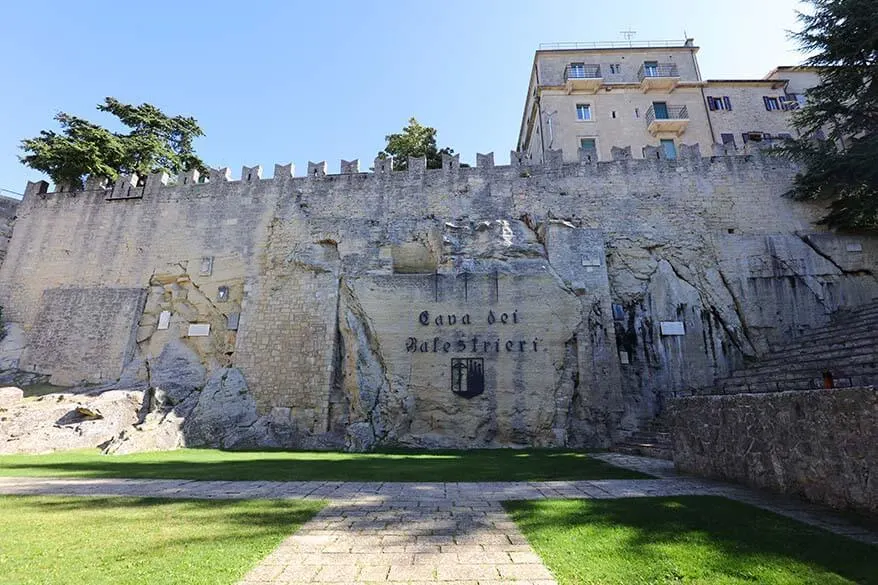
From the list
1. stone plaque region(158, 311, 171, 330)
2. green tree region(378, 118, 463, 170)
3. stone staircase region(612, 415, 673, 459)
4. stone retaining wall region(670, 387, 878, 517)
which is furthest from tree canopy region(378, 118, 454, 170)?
stone retaining wall region(670, 387, 878, 517)

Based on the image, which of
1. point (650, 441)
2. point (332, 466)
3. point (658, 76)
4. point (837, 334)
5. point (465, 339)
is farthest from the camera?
point (658, 76)

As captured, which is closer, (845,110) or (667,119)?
(845,110)

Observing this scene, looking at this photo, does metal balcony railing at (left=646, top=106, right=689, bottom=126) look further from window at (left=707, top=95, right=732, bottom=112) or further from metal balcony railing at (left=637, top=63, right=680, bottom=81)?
metal balcony railing at (left=637, top=63, right=680, bottom=81)

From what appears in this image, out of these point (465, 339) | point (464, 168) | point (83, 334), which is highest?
point (464, 168)

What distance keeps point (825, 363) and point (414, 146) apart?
19.7m

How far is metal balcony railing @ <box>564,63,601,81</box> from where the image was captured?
2309cm

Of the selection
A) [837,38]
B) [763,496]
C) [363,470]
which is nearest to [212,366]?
[363,470]

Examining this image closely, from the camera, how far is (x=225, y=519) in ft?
14.2

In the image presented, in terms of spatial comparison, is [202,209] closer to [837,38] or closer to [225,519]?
[225,519]

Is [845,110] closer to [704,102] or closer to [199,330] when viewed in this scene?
[704,102]

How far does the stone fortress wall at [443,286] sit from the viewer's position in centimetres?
1292

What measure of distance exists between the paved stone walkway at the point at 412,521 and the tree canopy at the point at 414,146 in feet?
63.3

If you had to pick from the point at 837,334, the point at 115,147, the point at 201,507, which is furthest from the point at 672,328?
the point at 115,147

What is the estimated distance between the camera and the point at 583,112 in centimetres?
2245
